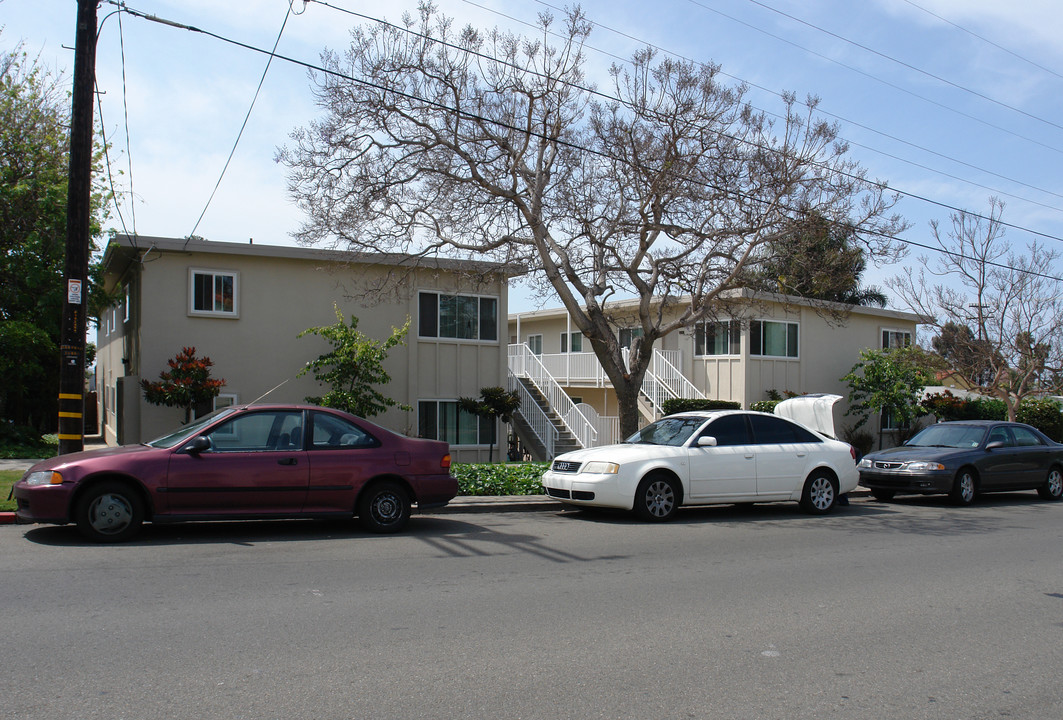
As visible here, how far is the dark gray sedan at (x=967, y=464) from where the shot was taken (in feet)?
47.7

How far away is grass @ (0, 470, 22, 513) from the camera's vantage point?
1017 cm

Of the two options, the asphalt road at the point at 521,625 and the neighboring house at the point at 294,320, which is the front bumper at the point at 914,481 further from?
the neighboring house at the point at 294,320

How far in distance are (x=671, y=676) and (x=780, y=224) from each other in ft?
39.5

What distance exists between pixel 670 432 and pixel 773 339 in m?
15.5

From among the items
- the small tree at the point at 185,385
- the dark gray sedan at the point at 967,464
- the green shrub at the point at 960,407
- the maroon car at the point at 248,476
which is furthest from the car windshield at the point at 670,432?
the green shrub at the point at 960,407

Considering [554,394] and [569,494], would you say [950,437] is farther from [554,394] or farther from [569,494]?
[554,394]

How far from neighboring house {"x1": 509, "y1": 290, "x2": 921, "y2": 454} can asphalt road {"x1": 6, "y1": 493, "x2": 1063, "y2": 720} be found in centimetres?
1335

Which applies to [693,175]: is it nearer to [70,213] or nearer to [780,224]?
[780,224]

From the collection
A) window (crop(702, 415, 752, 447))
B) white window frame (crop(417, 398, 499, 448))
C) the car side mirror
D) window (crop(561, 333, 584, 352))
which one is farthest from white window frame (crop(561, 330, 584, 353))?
the car side mirror

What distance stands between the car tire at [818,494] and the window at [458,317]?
33.7 feet

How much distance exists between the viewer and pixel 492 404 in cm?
2048

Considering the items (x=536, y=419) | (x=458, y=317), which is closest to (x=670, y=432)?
(x=458, y=317)

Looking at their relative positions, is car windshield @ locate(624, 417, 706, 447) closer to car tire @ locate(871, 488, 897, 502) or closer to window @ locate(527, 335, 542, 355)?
car tire @ locate(871, 488, 897, 502)

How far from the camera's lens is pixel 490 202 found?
52.4 feet
